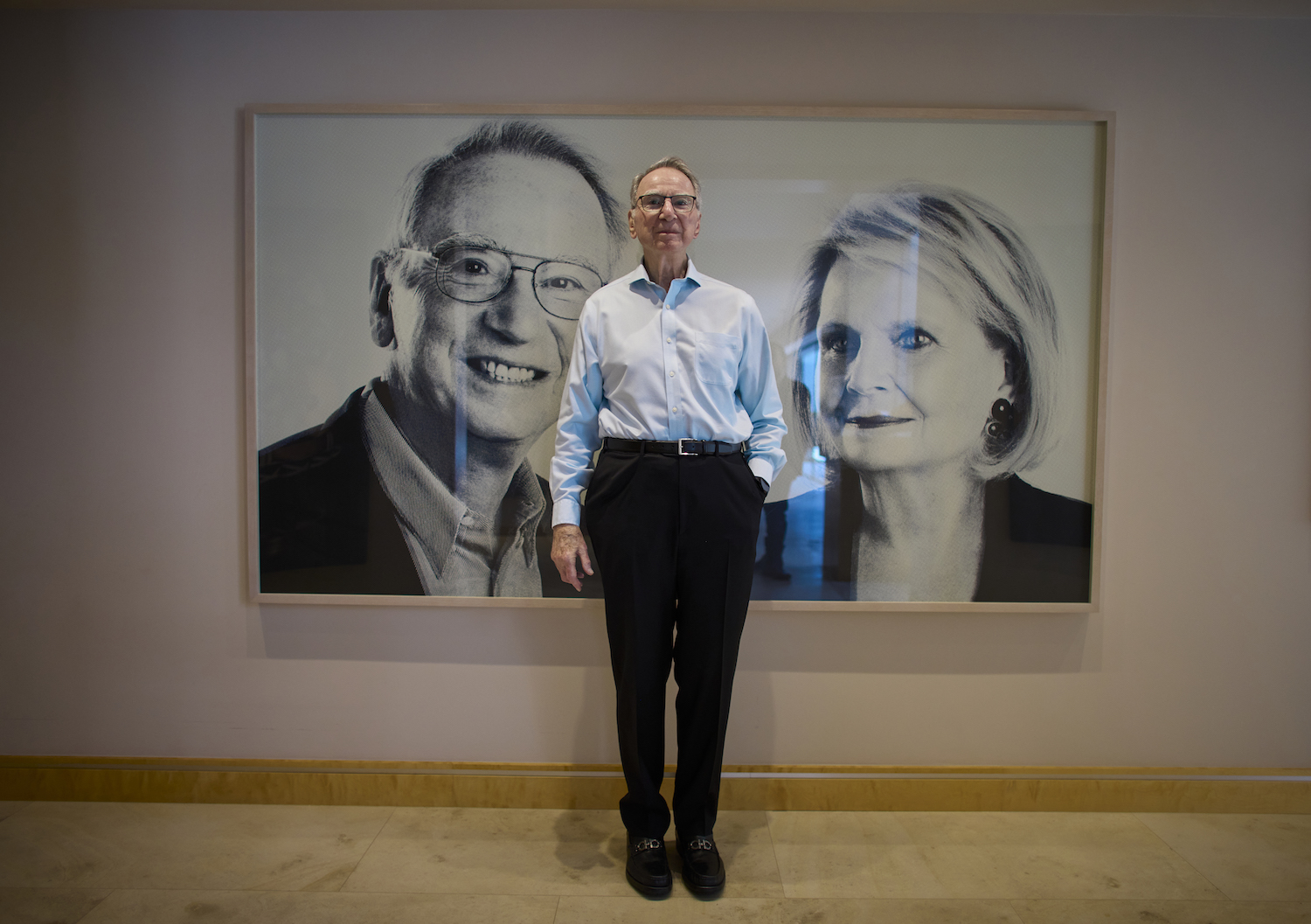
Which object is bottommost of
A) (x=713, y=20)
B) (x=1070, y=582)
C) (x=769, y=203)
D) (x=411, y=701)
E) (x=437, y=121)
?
(x=411, y=701)

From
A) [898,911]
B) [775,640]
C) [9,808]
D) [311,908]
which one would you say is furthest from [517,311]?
[9,808]

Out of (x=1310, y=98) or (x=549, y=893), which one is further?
(x=1310, y=98)

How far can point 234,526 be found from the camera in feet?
7.59

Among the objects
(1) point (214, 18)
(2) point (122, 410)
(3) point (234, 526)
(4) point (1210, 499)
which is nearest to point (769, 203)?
(4) point (1210, 499)

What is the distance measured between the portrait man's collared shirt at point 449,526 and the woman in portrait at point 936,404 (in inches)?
35.8

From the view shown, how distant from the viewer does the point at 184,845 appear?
2074mm

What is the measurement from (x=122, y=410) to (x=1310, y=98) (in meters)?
3.77

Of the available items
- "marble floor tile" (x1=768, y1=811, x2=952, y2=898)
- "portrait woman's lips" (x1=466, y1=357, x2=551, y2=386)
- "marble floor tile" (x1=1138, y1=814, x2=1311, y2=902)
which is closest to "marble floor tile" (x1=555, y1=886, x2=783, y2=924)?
"marble floor tile" (x1=768, y1=811, x2=952, y2=898)

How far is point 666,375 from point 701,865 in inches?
50.1

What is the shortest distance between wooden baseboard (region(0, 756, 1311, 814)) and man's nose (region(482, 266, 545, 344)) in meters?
1.35

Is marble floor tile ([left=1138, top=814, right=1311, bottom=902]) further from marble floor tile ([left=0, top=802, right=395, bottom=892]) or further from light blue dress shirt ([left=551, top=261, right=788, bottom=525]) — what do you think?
marble floor tile ([left=0, top=802, right=395, bottom=892])

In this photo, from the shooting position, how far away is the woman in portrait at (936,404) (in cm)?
221

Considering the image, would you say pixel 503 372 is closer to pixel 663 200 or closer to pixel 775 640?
pixel 663 200

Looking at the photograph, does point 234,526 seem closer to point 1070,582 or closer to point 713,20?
point 713,20
